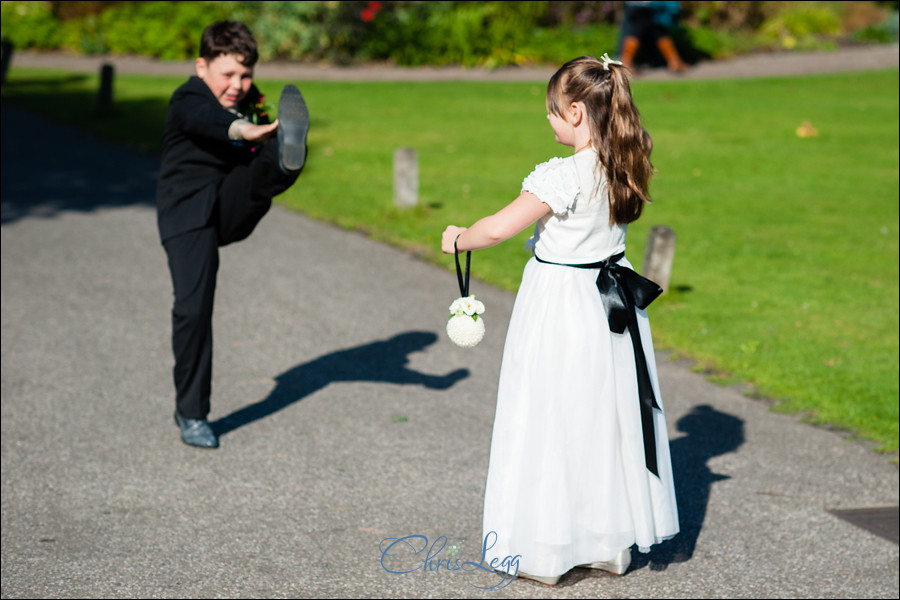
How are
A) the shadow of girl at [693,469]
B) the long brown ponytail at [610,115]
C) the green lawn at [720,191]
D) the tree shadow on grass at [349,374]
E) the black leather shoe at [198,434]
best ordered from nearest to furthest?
the long brown ponytail at [610,115]
the shadow of girl at [693,469]
the black leather shoe at [198,434]
the tree shadow on grass at [349,374]
the green lawn at [720,191]

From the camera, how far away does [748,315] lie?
315 inches

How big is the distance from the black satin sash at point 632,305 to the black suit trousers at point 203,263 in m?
1.94

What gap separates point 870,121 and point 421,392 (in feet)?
46.3

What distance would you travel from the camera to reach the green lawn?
23.5 ft

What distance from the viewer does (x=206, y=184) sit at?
505cm

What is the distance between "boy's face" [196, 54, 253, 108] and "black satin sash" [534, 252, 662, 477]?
79.9 inches

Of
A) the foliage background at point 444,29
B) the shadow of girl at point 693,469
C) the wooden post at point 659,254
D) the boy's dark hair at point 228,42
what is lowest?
the shadow of girl at point 693,469

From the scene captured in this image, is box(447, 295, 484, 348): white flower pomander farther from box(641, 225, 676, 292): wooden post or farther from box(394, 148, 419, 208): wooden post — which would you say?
box(394, 148, 419, 208): wooden post

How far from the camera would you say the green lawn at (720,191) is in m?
7.17

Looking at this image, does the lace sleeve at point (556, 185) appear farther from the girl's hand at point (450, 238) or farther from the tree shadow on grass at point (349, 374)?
the tree shadow on grass at point (349, 374)

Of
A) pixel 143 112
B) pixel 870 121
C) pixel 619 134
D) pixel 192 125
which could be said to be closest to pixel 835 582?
pixel 619 134

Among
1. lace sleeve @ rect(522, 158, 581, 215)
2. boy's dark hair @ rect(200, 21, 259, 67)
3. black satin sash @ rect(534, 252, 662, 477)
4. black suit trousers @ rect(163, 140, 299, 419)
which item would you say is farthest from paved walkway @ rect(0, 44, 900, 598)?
boy's dark hair @ rect(200, 21, 259, 67)
